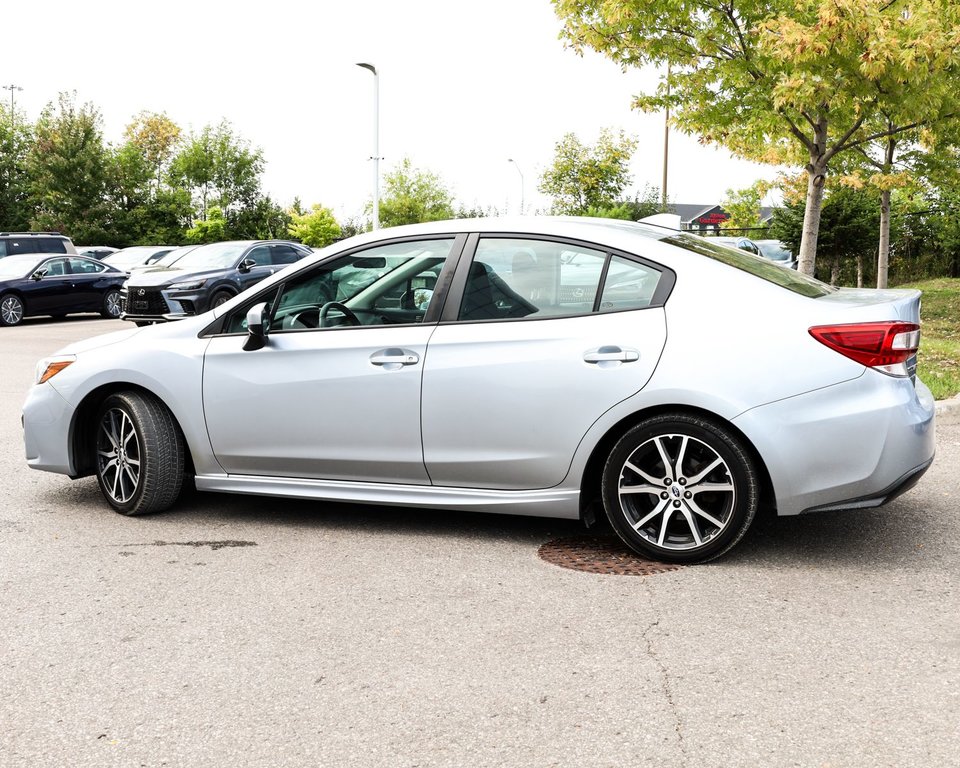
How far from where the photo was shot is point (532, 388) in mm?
4770

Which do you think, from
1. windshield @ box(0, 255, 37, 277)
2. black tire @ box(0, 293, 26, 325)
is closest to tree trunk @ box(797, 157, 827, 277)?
black tire @ box(0, 293, 26, 325)

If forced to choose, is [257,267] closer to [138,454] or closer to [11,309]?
[11,309]

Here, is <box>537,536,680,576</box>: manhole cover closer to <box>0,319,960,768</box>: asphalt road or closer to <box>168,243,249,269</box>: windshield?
<box>0,319,960,768</box>: asphalt road

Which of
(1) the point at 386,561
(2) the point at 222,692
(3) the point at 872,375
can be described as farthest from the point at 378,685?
(3) the point at 872,375

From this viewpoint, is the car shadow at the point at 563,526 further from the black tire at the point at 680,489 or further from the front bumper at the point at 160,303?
the front bumper at the point at 160,303

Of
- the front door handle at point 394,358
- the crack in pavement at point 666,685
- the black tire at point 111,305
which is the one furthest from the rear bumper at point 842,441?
the black tire at point 111,305

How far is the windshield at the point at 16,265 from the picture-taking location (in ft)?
73.4

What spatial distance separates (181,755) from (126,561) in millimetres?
2068

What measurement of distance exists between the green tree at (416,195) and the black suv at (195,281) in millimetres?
39500

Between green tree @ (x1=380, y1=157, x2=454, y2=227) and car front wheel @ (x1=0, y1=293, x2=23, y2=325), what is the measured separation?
1498 inches

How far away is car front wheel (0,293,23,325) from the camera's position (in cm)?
2145

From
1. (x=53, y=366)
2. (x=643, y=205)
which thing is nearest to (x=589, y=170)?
(x=643, y=205)

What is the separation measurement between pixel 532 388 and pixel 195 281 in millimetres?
14709

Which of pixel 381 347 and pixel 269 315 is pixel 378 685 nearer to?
pixel 381 347
